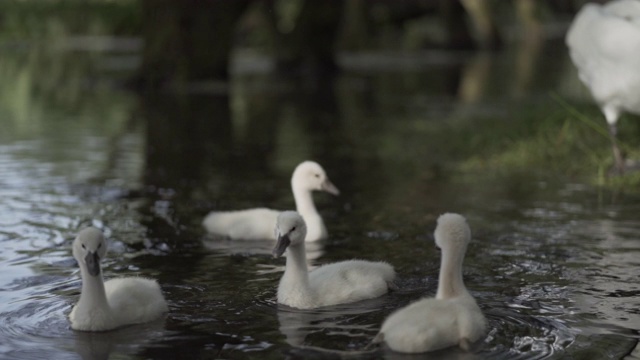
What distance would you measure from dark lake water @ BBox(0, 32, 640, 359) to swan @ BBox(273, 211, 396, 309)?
10cm

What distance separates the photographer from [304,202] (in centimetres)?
916

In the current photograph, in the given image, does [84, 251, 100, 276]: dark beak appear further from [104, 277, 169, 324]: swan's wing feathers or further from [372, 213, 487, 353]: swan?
[372, 213, 487, 353]: swan

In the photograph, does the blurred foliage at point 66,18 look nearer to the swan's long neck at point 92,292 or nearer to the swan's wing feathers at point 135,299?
the swan's wing feathers at point 135,299

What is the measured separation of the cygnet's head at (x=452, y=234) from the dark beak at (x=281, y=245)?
0.88 m

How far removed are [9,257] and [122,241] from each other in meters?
0.87

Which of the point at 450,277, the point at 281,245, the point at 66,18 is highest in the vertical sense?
the point at 66,18

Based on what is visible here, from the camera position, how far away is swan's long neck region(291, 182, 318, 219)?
9.09 metres

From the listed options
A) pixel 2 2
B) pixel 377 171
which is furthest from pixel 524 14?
pixel 377 171

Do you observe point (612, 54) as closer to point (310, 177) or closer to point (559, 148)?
point (559, 148)

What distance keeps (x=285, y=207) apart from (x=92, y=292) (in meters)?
4.41

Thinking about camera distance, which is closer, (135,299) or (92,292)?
(92,292)

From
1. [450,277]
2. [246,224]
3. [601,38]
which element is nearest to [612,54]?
[601,38]

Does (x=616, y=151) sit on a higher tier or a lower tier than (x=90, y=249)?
lower

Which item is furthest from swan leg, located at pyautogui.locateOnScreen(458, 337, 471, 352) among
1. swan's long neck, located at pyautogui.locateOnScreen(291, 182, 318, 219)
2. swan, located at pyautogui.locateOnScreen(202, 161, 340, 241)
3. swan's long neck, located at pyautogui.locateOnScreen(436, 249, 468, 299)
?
swan's long neck, located at pyautogui.locateOnScreen(291, 182, 318, 219)
